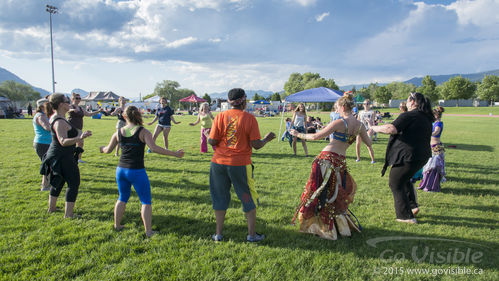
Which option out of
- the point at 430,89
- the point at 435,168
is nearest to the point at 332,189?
the point at 435,168

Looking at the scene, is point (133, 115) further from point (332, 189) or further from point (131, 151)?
point (332, 189)

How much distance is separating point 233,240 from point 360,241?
1893mm

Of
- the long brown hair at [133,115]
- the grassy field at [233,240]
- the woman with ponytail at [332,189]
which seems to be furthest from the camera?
the woman with ponytail at [332,189]

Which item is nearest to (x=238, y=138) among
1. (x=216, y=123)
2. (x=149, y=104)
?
(x=216, y=123)

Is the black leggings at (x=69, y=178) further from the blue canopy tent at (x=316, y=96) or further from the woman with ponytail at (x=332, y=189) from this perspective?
the blue canopy tent at (x=316, y=96)

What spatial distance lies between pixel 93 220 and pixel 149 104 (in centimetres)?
5654

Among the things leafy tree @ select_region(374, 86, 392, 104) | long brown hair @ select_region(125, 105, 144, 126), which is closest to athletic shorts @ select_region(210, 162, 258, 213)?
long brown hair @ select_region(125, 105, 144, 126)

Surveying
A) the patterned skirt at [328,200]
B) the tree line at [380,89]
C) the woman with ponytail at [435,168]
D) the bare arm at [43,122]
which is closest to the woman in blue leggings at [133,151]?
the patterned skirt at [328,200]

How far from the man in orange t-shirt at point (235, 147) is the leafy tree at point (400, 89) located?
13176 centimetres

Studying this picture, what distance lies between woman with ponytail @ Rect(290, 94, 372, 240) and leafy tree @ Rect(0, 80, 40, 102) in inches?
5034

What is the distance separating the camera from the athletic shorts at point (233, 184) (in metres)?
3.48

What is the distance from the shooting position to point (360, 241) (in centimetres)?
390

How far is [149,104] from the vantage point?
56.8m

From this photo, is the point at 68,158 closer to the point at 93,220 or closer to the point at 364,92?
the point at 93,220
